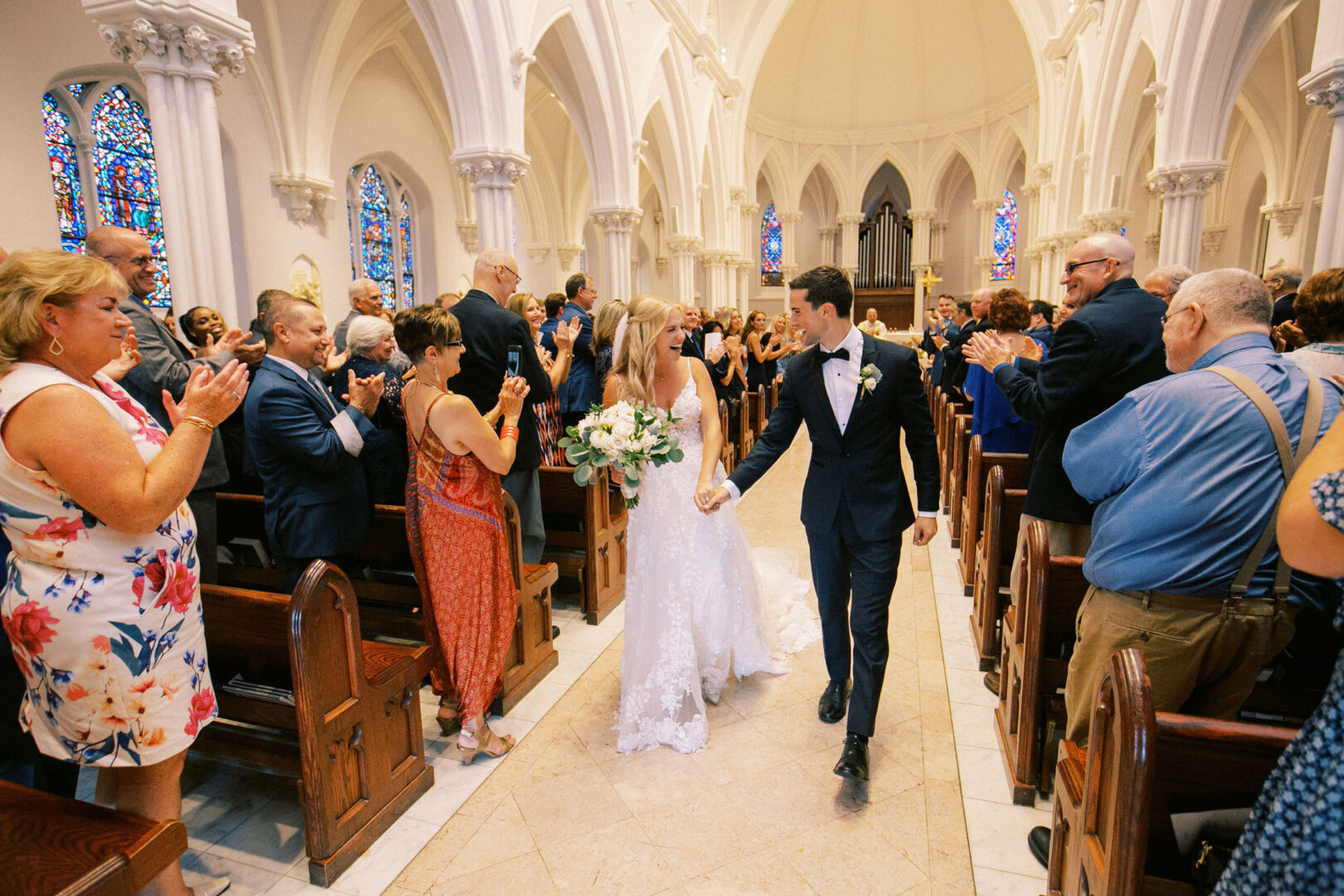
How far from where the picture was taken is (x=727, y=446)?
288 inches

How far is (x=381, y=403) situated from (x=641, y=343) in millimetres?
1425

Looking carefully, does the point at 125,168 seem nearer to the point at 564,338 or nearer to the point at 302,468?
the point at 564,338

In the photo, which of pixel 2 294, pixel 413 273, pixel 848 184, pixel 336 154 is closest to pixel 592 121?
pixel 336 154

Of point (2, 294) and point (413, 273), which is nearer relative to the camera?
point (2, 294)

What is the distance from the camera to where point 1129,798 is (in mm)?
1389

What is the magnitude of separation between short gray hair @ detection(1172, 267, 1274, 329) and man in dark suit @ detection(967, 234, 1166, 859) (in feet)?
2.69

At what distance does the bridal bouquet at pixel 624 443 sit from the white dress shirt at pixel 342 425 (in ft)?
2.85

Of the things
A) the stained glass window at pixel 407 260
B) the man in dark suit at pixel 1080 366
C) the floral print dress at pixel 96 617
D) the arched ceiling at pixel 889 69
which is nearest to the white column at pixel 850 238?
the arched ceiling at pixel 889 69

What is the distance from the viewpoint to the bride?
10.5 ft

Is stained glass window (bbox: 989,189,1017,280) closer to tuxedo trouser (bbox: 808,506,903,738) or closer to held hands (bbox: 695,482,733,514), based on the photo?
tuxedo trouser (bbox: 808,506,903,738)

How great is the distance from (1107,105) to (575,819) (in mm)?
Result: 13586

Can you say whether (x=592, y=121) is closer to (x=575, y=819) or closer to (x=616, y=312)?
(x=616, y=312)

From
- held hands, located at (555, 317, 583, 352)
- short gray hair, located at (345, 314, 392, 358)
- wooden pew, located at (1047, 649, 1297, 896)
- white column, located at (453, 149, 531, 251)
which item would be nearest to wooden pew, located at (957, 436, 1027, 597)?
held hands, located at (555, 317, 583, 352)

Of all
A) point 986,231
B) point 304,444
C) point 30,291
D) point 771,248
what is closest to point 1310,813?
point 30,291
